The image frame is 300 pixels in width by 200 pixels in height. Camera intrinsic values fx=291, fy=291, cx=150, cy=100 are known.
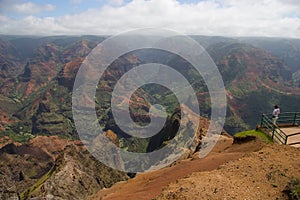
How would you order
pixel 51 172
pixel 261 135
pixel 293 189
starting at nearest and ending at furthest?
pixel 293 189, pixel 261 135, pixel 51 172

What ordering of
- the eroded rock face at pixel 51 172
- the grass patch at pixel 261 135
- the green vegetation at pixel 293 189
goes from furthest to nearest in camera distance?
the eroded rock face at pixel 51 172 < the grass patch at pixel 261 135 < the green vegetation at pixel 293 189

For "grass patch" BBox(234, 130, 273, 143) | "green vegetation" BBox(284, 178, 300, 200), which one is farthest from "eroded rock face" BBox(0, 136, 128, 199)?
"green vegetation" BBox(284, 178, 300, 200)

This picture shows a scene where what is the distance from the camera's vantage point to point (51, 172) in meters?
43.4

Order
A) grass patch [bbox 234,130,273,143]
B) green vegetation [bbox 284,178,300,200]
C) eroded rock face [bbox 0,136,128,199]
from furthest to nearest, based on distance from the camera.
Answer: eroded rock face [bbox 0,136,128,199]
grass patch [bbox 234,130,273,143]
green vegetation [bbox 284,178,300,200]

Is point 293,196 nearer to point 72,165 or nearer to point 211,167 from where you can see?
point 211,167

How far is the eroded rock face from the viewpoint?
34594 mm

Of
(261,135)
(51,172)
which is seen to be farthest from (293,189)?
(51,172)

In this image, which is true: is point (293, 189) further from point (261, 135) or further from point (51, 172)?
point (51, 172)

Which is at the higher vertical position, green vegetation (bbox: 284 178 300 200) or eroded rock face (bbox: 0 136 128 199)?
green vegetation (bbox: 284 178 300 200)

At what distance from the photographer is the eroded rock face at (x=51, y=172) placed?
34594 mm

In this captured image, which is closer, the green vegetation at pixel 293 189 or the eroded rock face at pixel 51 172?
the green vegetation at pixel 293 189

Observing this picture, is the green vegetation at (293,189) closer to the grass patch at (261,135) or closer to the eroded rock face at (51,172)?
the grass patch at (261,135)

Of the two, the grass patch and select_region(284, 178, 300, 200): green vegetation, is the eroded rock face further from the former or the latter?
select_region(284, 178, 300, 200): green vegetation

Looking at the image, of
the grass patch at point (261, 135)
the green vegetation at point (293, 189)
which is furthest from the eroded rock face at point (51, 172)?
the green vegetation at point (293, 189)
